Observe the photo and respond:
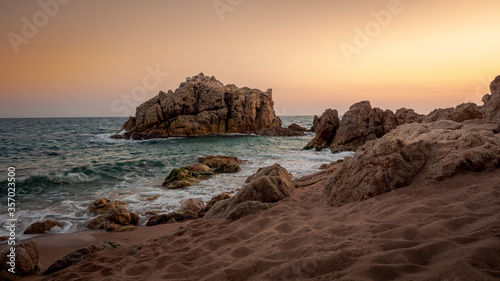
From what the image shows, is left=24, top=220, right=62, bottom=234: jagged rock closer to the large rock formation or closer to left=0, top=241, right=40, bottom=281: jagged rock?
left=0, top=241, right=40, bottom=281: jagged rock

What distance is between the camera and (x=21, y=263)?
465 centimetres

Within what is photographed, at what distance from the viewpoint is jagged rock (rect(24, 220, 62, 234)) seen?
7.08m

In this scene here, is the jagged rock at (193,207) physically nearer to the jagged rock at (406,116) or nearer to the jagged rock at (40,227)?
the jagged rock at (40,227)

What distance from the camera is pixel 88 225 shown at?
757cm

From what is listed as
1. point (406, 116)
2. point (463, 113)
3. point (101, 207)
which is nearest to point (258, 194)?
point (101, 207)

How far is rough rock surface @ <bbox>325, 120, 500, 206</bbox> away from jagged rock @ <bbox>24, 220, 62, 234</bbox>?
8017mm

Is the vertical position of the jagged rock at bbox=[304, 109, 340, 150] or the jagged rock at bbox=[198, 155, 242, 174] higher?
the jagged rock at bbox=[304, 109, 340, 150]

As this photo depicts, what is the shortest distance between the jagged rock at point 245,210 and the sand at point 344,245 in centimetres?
23

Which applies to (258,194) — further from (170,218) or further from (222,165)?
(222,165)

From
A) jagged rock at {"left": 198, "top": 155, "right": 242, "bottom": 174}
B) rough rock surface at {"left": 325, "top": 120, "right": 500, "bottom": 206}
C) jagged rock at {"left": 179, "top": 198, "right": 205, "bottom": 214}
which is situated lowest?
jagged rock at {"left": 179, "top": 198, "right": 205, "bottom": 214}

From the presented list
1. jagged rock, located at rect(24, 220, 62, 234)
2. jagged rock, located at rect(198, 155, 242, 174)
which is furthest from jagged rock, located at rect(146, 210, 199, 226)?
jagged rock, located at rect(198, 155, 242, 174)

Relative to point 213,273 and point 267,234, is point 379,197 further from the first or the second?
point 213,273

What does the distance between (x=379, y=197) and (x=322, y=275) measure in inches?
119

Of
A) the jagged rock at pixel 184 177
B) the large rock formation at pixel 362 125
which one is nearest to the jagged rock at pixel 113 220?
the jagged rock at pixel 184 177
